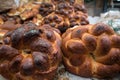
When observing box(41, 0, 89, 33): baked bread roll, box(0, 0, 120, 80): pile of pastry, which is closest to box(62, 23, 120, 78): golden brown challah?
box(0, 0, 120, 80): pile of pastry

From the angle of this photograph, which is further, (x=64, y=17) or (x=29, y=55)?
(x=64, y=17)

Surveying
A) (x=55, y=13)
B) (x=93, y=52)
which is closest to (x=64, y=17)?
(x=55, y=13)

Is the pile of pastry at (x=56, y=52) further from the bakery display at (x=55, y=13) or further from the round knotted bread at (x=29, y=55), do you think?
the bakery display at (x=55, y=13)

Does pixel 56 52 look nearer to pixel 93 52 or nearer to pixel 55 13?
pixel 93 52

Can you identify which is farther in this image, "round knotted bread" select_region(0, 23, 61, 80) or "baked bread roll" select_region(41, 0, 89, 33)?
"baked bread roll" select_region(41, 0, 89, 33)

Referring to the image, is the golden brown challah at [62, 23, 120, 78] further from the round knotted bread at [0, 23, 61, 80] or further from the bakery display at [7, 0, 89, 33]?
the bakery display at [7, 0, 89, 33]

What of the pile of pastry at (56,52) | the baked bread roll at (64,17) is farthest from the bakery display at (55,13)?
the pile of pastry at (56,52)

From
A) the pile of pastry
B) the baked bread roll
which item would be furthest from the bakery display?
the pile of pastry

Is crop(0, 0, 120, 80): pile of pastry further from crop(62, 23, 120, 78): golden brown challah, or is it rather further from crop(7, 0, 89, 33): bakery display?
crop(7, 0, 89, 33): bakery display
